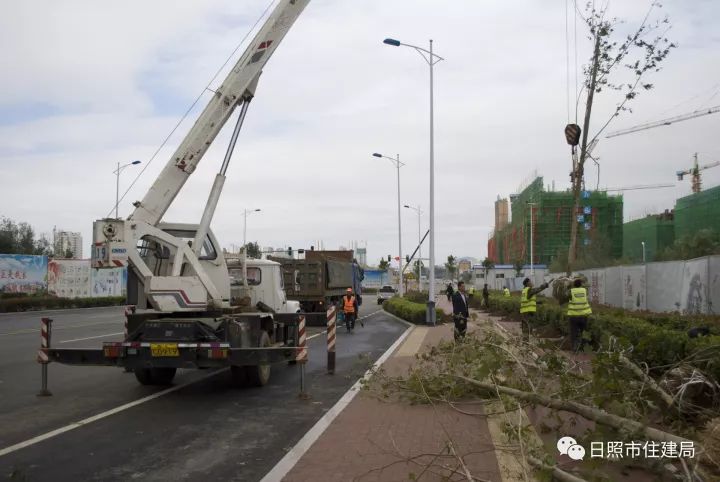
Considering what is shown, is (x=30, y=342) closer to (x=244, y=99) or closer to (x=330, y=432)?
(x=244, y=99)

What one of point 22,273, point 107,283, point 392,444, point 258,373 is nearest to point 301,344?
point 258,373

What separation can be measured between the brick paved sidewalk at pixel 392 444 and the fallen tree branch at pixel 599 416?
0.65 m

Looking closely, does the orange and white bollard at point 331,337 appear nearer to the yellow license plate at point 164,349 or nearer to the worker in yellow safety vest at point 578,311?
the yellow license plate at point 164,349

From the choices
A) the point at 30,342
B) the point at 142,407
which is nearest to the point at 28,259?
the point at 30,342

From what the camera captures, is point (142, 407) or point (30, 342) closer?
point (142, 407)

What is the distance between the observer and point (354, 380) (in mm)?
11414

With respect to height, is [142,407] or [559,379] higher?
[559,379]

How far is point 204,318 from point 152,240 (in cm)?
149

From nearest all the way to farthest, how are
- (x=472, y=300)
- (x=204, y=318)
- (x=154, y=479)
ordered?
(x=154, y=479) → (x=204, y=318) → (x=472, y=300)

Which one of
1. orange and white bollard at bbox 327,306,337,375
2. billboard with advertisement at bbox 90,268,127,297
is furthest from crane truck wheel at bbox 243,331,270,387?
billboard with advertisement at bbox 90,268,127,297

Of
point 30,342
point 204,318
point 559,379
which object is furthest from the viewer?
point 30,342

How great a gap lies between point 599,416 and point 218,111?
7.88m

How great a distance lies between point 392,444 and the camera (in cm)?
683

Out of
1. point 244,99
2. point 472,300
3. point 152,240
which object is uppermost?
point 244,99
